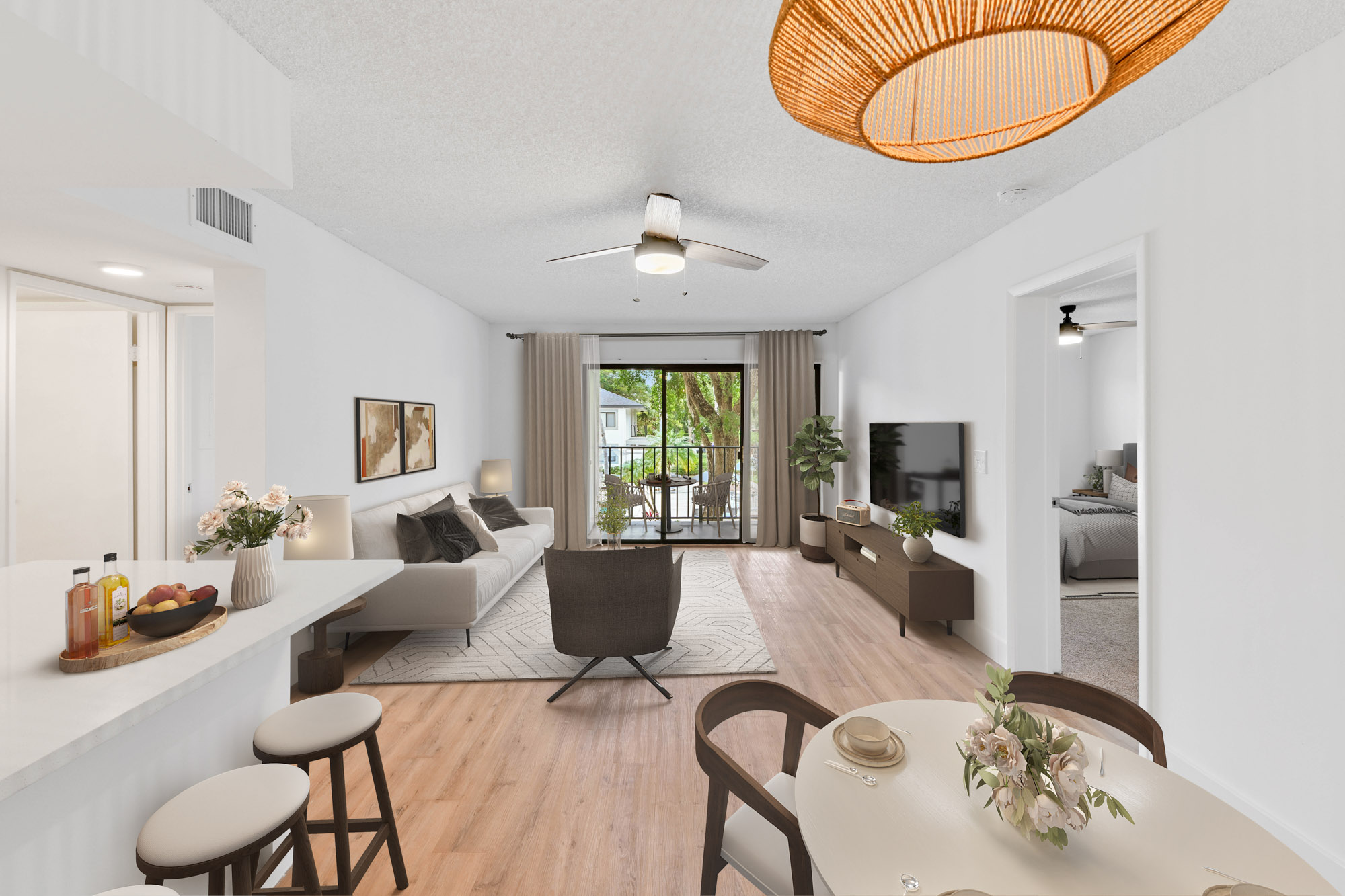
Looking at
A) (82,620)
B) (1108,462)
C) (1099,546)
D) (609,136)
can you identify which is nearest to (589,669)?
(82,620)

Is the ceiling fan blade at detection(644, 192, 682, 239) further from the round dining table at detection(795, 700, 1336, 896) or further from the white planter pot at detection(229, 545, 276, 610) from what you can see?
the round dining table at detection(795, 700, 1336, 896)

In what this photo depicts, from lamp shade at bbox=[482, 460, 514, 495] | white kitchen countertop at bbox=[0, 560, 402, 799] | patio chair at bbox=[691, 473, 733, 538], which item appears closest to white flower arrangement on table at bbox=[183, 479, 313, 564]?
white kitchen countertop at bbox=[0, 560, 402, 799]

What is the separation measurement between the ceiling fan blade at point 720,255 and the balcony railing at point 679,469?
3.68m

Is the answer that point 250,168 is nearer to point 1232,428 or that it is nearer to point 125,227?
point 125,227

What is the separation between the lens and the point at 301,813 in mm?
1261

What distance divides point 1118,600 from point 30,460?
24.8 feet

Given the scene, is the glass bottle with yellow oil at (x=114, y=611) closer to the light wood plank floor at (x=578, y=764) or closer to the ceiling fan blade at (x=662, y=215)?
the light wood plank floor at (x=578, y=764)

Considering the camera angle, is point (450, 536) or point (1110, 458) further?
point (1110, 458)

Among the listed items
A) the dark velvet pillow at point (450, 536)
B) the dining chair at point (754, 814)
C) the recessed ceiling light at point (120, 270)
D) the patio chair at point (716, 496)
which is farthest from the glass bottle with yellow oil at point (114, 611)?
the patio chair at point (716, 496)

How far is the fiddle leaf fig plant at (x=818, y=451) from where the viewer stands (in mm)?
5867

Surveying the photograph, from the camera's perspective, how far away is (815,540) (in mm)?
5801

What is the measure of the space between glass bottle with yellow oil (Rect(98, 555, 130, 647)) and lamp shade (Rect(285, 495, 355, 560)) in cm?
155

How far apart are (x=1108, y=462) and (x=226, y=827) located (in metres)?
8.05

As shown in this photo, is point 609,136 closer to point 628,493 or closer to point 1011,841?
point 1011,841
